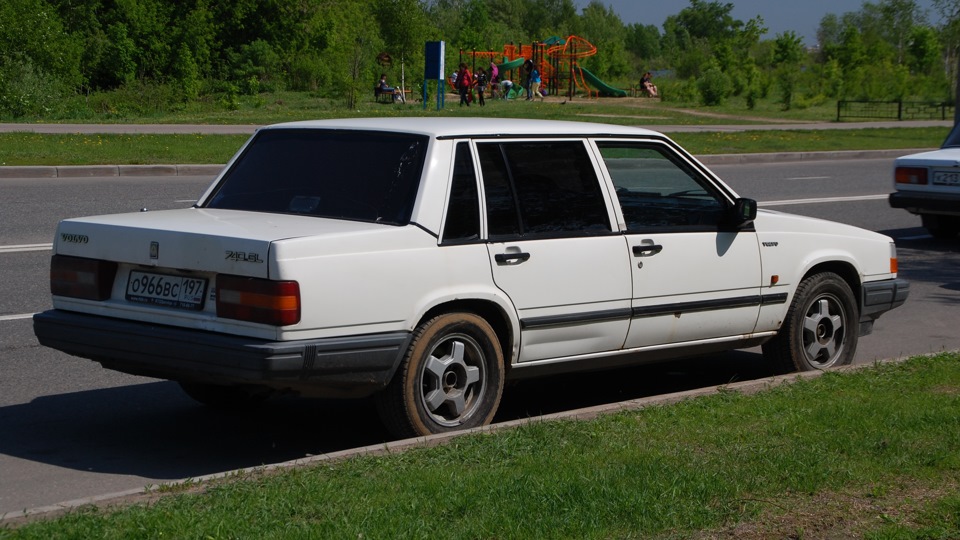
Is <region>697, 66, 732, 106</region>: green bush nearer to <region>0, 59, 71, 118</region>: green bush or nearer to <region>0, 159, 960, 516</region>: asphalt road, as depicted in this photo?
<region>0, 59, 71, 118</region>: green bush

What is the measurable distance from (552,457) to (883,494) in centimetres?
128

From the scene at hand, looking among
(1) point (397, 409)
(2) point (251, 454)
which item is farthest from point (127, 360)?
(1) point (397, 409)

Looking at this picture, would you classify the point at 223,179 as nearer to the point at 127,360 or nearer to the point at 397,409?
the point at 127,360

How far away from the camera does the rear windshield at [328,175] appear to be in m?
5.91

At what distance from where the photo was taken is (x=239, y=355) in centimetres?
523

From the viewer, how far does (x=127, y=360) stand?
18.5ft

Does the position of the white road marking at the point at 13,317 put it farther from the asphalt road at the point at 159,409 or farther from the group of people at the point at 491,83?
the group of people at the point at 491,83

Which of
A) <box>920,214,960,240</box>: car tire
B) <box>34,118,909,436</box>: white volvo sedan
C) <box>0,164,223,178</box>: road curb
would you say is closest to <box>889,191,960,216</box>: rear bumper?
<box>920,214,960,240</box>: car tire

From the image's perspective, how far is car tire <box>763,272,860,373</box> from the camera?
7.31m

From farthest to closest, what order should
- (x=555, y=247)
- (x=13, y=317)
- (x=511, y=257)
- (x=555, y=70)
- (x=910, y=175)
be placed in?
(x=555, y=70) < (x=910, y=175) < (x=13, y=317) < (x=555, y=247) < (x=511, y=257)

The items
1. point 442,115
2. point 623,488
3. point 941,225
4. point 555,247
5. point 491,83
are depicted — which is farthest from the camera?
point 491,83

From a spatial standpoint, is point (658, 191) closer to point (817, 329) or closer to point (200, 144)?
point (817, 329)

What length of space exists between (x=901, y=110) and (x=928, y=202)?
33.0m

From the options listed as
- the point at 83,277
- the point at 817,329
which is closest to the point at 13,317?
the point at 83,277
